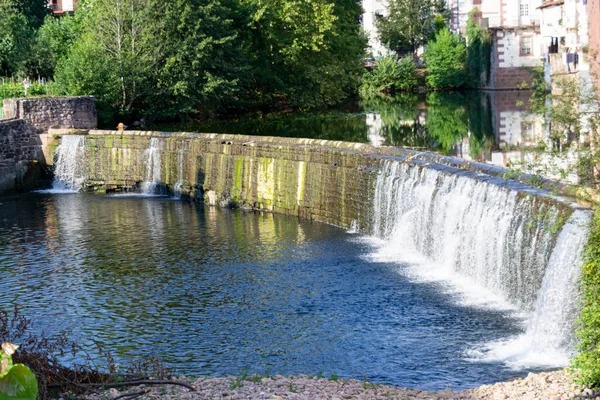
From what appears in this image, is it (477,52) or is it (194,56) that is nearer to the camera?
(194,56)

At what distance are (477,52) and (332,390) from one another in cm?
6972

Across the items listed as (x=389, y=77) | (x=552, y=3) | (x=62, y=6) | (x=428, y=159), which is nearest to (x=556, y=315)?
(x=428, y=159)

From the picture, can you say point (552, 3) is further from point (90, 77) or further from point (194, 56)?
point (90, 77)

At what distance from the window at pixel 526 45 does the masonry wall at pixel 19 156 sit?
51042mm

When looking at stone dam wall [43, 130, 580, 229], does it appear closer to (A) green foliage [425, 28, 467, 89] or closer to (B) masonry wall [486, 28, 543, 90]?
(B) masonry wall [486, 28, 543, 90]

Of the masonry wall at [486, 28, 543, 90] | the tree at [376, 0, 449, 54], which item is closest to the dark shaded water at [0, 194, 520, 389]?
the masonry wall at [486, 28, 543, 90]

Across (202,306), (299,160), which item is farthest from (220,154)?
(202,306)

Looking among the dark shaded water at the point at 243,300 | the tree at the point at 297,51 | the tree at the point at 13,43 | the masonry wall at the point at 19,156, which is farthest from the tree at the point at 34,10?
the dark shaded water at the point at 243,300

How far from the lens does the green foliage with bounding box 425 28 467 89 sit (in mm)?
79375

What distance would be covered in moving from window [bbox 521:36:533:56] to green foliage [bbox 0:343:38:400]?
75051 mm

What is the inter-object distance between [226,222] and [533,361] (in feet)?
48.0

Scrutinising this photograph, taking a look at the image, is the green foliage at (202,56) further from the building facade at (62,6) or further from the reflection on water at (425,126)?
the building facade at (62,6)

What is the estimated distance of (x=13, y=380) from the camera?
692 cm

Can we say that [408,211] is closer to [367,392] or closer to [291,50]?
[367,392]
